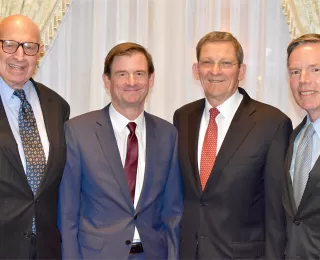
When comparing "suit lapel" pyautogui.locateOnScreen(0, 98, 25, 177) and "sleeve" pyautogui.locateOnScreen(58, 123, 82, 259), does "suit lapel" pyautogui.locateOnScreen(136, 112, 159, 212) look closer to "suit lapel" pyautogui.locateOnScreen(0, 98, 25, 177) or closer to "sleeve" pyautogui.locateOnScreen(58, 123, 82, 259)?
"sleeve" pyautogui.locateOnScreen(58, 123, 82, 259)

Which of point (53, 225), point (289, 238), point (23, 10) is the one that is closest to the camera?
point (289, 238)

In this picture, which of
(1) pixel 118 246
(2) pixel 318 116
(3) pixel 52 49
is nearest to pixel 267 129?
(2) pixel 318 116

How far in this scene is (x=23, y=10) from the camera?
4016 millimetres

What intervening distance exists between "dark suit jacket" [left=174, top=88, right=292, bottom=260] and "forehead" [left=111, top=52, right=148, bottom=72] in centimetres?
62

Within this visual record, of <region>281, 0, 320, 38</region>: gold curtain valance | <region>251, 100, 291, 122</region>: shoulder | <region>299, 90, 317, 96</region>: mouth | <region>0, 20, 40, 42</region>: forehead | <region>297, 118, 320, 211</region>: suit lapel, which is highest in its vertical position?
<region>281, 0, 320, 38</region>: gold curtain valance

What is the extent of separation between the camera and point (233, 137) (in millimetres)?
2795

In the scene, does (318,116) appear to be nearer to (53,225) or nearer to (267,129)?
(267,129)

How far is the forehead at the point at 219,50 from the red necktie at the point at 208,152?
37 cm

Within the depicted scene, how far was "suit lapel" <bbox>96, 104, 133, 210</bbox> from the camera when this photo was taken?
2.73 m

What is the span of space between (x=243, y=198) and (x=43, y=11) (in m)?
2.26

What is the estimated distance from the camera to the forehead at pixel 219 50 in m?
2.93

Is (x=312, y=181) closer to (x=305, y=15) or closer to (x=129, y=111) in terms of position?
(x=129, y=111)

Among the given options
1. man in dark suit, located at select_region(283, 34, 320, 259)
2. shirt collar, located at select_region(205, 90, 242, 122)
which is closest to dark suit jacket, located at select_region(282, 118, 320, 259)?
man in dark suit, located at select_region(283, 34, 320, 259)

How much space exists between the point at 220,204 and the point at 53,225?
88 centimetres
